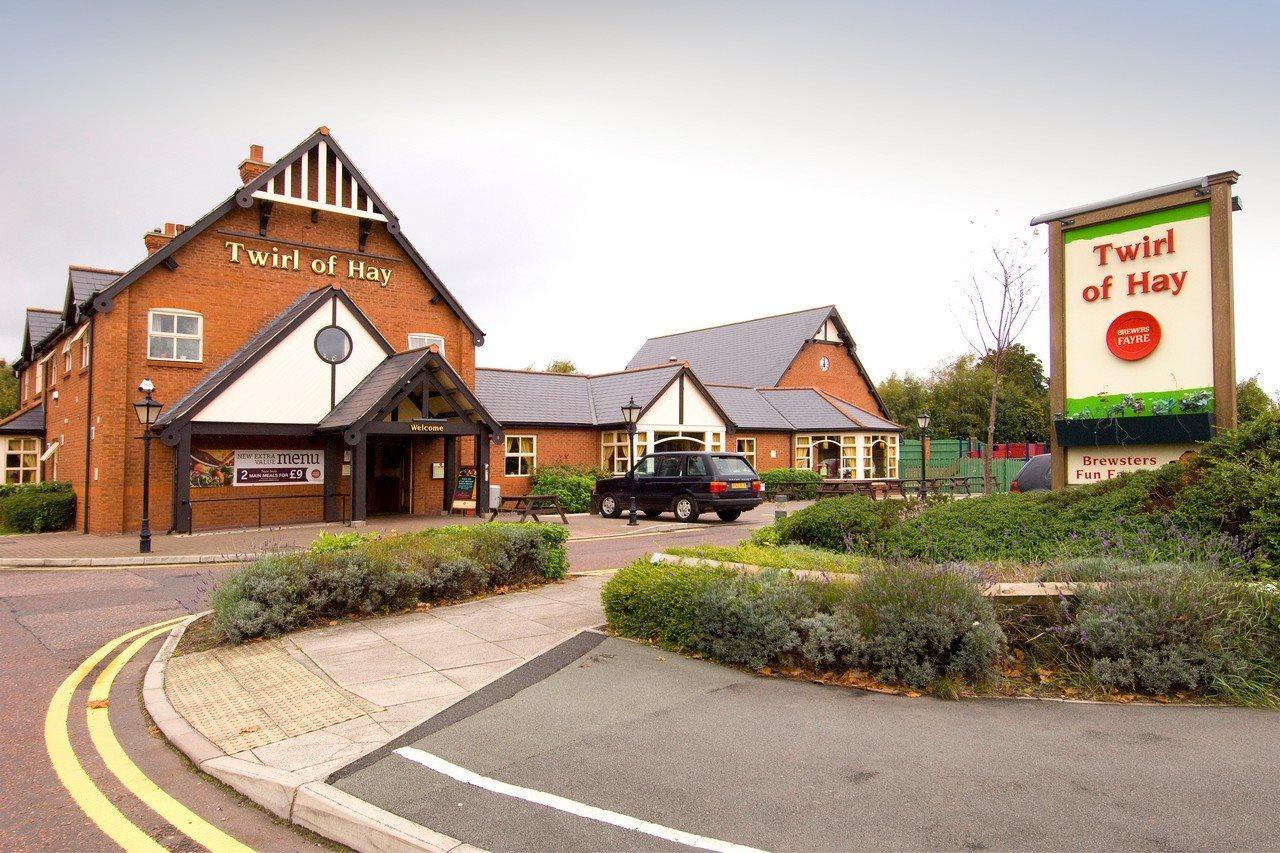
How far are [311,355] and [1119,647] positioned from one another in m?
20.9

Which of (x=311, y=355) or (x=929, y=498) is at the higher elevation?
(x=311, y=355)

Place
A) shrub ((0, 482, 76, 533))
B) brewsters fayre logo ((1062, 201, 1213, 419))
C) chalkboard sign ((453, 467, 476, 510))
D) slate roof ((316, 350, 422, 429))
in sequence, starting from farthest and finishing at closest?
1. chalkboard sign ((453, 467, 476, 510))
2. shrub ((0, 482, 76, 533))
3. slate roof ((316, 350, 422, 429))
4. brewsters fayre logo ((1062, 201, 1213, 419))

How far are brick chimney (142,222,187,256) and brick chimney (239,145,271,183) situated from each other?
2520mm

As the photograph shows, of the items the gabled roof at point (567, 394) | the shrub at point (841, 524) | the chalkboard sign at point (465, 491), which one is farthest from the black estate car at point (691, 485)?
the shrub at point (841, 524)

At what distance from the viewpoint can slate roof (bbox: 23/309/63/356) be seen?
97.7 ft

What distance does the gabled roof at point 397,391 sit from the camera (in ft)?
69.5

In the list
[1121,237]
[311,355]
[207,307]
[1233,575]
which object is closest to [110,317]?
[207,307]

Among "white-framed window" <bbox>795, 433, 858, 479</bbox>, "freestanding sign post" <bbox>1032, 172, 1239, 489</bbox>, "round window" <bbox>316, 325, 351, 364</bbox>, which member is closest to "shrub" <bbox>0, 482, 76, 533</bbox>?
"round window" <bbox>316, 325, 351, 364</bbox>

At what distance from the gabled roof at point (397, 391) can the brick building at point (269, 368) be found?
6 centimetres

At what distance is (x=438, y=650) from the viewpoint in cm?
745

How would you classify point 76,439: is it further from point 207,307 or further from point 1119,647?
point 1119,647

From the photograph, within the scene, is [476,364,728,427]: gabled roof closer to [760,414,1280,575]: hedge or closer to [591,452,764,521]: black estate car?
[591,452,764,521]: black estate car

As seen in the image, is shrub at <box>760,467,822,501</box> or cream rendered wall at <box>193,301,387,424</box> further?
shrub at <box>760,467,822,501</box>

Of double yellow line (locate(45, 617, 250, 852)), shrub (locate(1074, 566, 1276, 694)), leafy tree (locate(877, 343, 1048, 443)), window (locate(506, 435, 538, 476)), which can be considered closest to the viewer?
double yellow line (locate(45, 617, 250, 852))
